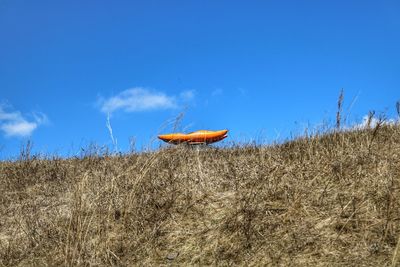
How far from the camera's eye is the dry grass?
434 centimetres

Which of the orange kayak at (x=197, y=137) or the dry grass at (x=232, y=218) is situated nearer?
the dry grass at (x=232, y=218)

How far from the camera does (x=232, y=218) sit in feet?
15.7

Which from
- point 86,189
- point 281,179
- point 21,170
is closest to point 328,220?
point 281,179

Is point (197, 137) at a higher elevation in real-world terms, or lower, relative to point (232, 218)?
higher

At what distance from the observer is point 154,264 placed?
4.43 m

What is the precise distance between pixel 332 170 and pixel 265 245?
1.93 metres

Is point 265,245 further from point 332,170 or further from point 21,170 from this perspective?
point 21,170

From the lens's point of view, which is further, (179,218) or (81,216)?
(179,218)

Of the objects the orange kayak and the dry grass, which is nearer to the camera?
the dry grass

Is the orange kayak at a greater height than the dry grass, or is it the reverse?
the orange kayak

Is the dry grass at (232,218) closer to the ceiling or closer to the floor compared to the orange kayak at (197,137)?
closer to the floor

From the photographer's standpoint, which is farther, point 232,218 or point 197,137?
point 197,137

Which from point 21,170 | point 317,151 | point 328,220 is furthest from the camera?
point 21,170

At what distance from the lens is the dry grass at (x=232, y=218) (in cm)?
434
